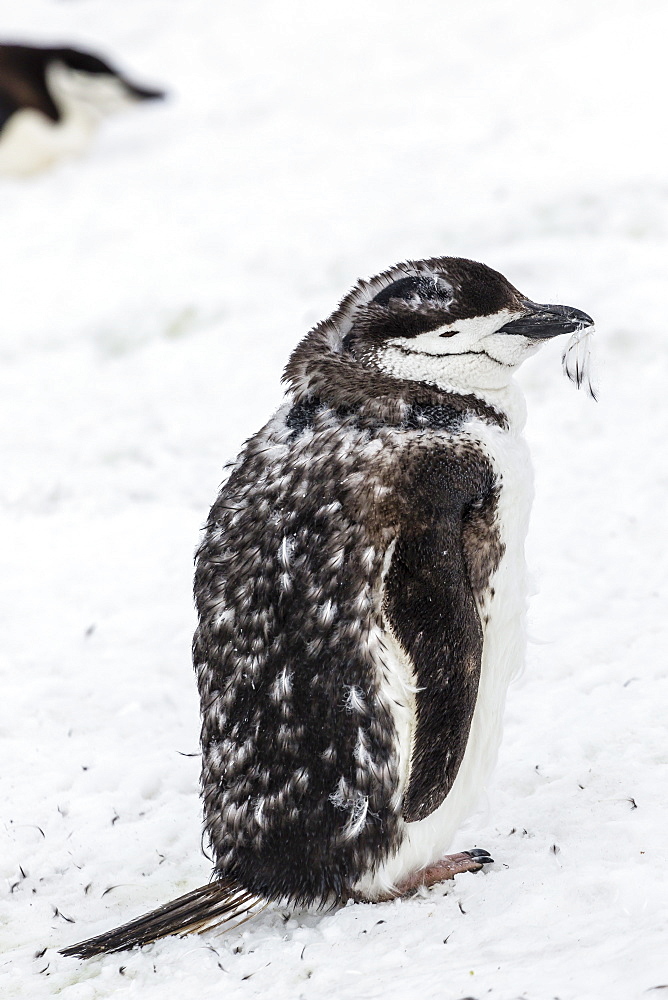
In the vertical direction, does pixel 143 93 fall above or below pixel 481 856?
above

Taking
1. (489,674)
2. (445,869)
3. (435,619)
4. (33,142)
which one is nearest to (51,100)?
(33,142)

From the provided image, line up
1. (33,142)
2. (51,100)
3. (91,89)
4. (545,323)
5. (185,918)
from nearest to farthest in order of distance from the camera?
(185,918) → (545,323) → (33,142) → (51,100) → (91,89)

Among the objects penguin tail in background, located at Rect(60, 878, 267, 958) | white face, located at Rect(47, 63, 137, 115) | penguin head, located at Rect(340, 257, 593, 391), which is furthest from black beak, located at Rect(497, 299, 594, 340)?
white face, located at Rect(47, 63, 137, 115)

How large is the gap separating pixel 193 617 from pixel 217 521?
1.89 meters

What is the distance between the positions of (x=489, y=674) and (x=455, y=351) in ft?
2.74

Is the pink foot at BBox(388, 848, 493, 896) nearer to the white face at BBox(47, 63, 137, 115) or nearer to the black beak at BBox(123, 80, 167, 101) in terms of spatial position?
the white face at BBox(47, 63, 137, 115)

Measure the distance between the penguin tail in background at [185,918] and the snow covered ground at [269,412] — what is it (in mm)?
38

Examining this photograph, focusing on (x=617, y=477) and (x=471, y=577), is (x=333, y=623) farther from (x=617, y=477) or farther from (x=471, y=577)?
(x=617, y=477)

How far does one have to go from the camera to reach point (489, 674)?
3000 mm

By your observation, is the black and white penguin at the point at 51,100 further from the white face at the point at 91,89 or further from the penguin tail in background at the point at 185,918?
the penguin tail in background at the point at 185,918

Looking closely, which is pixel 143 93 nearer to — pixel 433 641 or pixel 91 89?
pixel 91 89

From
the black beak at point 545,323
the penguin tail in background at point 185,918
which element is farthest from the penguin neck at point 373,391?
the penguin tail in background at point 185,918

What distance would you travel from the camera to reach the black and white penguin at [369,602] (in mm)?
2723

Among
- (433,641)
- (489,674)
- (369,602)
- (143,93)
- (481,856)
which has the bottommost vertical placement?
(481,856)
